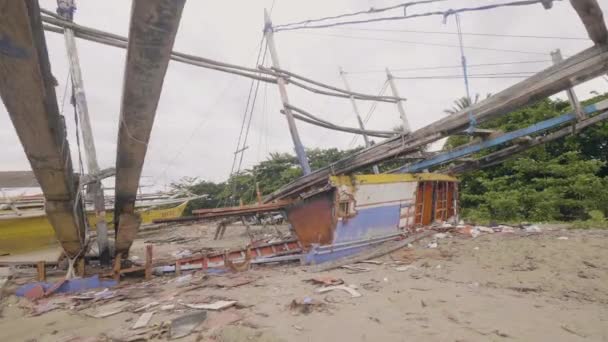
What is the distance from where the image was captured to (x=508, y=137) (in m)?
6.86

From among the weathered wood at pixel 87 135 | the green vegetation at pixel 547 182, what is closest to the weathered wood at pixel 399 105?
the green vegetation at pixel 547 182

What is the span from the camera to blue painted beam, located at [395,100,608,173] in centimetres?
655

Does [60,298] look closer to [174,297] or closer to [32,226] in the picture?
[174,297]

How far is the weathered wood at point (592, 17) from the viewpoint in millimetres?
2158

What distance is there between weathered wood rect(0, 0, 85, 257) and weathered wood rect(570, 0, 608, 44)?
346 cm

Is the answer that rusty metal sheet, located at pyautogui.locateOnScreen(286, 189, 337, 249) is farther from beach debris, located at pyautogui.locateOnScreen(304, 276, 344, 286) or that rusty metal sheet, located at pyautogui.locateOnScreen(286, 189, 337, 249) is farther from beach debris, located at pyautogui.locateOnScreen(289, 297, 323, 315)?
beach debris, located at pyautogui.locateOnScreen(289, 297, 323, 315)

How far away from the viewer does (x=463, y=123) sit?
5.27 meters

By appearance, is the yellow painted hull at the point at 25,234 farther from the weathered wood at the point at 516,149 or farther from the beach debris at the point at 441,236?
the weathered wood at the point at 516,149

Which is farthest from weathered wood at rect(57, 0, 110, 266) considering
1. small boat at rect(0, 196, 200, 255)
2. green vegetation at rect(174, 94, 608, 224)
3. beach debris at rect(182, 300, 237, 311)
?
green vegetation at rect(174, 94, 608, 224)

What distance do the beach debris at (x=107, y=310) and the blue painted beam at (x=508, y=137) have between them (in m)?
7.64

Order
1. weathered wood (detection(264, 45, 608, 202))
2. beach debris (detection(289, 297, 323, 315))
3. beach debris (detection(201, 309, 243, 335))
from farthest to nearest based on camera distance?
beach debris (detection(289, 297, 323, 315)) → weathered wood (detection(264, 45, 608, 202)) → beach debris (detection(201, 309, 243, 335))

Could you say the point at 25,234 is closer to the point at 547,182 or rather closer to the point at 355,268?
the point at 355,268

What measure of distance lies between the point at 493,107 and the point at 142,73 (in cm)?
491

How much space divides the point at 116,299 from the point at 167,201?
29.7ft
